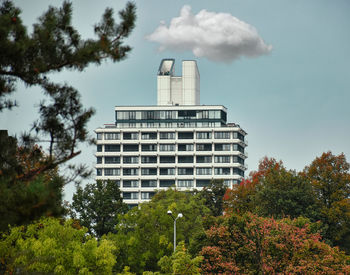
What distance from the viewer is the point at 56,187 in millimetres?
16875

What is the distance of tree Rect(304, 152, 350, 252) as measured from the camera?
72.6 meters

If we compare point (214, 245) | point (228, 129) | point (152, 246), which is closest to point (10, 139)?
point (214, 245)

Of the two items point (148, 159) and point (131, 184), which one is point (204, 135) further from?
point (131, 184)

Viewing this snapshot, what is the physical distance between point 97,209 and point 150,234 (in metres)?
19.4

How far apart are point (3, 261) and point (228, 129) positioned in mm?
116928

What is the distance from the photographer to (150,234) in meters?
57.6

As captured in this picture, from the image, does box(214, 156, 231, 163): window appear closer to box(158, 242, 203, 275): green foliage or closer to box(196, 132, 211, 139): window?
box(196, 132, 211, 139): window

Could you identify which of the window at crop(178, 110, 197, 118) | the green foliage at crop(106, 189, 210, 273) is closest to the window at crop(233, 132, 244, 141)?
the window at crop(178, 110, 197, 118)

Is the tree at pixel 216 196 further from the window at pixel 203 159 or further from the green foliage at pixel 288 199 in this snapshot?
the window at pixel 203 159

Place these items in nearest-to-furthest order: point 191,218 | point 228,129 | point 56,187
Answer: point 56,187
point 191,218
point 228,129

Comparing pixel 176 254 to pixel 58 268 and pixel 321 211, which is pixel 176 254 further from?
pixel 321 211

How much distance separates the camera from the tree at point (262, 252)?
148 ft

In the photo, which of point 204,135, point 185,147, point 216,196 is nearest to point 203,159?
point 185,147

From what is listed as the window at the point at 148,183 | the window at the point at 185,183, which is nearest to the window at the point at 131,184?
the window at the point at 148,183
